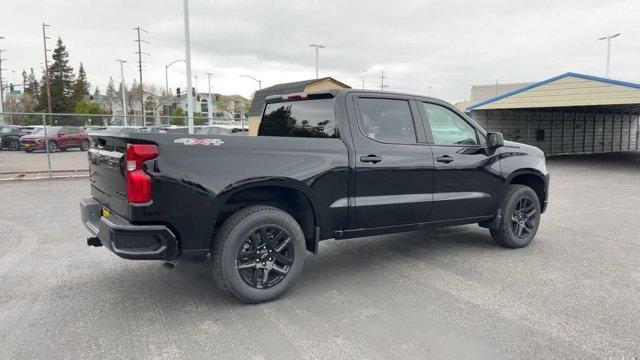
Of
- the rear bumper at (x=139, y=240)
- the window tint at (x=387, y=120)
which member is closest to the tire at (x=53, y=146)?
the rear bumper at (x=139, y=240)

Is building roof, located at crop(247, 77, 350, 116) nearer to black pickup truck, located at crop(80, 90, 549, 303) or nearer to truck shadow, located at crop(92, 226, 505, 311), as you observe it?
truck shadow, located at crop(92, 226, 505, 311)

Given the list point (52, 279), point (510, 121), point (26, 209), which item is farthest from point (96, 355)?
point (510, 121)

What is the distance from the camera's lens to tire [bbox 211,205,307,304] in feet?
12.5

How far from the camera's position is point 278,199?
170 inches

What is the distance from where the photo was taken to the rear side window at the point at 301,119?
15.1ft

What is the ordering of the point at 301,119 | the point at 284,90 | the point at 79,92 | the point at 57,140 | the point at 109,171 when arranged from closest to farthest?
the point at 109,171 < the point at 301,119 < the point at 284,90 < the point at 57,140 < the point at 79,92

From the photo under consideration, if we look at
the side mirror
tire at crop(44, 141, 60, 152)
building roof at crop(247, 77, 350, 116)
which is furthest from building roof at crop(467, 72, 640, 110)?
tire at crop(44, 141, 60, 152)

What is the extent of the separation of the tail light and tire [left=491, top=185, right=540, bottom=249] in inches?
167

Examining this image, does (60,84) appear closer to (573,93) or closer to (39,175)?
(39,175)

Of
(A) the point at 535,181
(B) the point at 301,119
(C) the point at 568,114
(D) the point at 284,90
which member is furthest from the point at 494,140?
(C) the point at 568,114

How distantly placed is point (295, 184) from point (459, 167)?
7.02 ft

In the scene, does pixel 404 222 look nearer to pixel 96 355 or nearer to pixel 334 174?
pixel 334 174

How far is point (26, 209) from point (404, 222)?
725 cm

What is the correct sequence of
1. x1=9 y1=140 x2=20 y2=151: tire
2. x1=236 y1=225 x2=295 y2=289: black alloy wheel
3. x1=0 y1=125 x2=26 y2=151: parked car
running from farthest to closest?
x1=9 y1=140 x2=20 y2=151: tire, x1=0 y1=125 x2=26 y2=151: parked car, x1=236 y1=225 x2=295 y2=289: black alloy wheel
